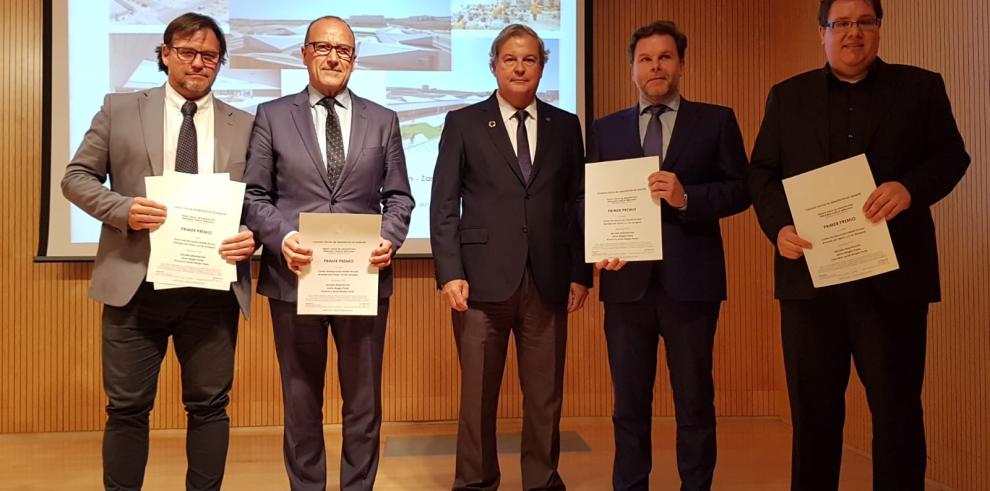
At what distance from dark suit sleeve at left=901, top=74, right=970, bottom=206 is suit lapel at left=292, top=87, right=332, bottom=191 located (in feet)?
5.64

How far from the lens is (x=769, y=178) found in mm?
2355

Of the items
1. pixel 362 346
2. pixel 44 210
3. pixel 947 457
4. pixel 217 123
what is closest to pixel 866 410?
pixel 947 457

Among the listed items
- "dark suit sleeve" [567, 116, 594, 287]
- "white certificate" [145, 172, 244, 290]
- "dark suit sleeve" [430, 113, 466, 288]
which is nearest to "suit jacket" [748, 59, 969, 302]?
"dark suit sleeve" [567, 116, 594, 287]

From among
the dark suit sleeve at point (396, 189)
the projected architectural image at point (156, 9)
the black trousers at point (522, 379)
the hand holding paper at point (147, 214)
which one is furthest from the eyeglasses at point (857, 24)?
the projected architectural image at point (156, 9)

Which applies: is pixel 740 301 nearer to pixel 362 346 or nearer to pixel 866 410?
pixel 866 410

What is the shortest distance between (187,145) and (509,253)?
108cm

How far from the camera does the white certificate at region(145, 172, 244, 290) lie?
2211mm

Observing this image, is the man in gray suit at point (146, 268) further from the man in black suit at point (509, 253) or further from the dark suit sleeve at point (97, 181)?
the man in black suit at point (509, 253)

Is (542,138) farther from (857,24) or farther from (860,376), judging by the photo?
(860,376)

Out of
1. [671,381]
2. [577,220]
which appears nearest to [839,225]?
[671,381]

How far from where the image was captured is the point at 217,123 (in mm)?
2428

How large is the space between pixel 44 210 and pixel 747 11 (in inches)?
160

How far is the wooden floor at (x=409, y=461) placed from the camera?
3.23 m

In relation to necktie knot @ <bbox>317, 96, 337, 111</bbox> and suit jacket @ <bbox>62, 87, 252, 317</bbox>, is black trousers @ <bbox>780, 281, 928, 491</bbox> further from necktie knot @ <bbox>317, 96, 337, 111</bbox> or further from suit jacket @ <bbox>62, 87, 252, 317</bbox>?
suit jacket @ <bbox>62, 87, 252, 317</bbox>
